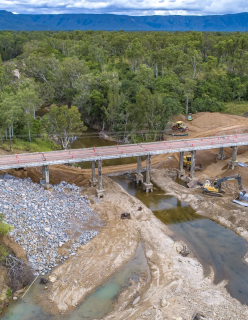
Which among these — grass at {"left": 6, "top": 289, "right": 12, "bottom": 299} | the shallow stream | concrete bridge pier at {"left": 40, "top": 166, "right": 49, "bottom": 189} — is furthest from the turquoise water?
concrete bridge pier at {"left": 40, "top": 166, "right": 49, "bottom": 189}

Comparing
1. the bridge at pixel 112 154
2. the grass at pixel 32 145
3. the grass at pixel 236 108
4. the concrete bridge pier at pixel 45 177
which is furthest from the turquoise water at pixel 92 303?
the grass at pixel 236 108

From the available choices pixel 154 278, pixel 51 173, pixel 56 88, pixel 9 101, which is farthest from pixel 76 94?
pixel 154 278

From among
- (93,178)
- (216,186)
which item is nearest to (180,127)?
(216,186)

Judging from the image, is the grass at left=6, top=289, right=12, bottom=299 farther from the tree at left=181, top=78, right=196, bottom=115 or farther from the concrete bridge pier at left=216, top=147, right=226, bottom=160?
the tree at left=181, top=78, right=196, bottom=115

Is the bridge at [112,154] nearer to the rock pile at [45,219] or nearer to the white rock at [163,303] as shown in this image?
the rock pile at [45,219]

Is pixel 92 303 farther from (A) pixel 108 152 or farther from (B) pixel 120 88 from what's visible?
(B) pixel 120 88
